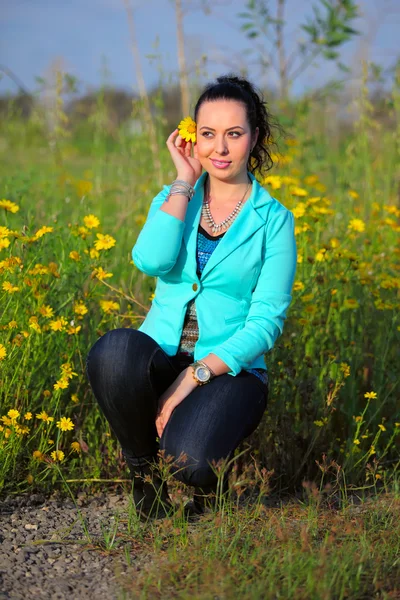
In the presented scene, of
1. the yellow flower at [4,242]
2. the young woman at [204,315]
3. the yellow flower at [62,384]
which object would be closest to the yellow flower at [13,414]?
the yellow flower at [62,384]

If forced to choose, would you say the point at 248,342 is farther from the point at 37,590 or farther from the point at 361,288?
the point at 361,288

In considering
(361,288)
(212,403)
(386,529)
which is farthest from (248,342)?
(361,288)

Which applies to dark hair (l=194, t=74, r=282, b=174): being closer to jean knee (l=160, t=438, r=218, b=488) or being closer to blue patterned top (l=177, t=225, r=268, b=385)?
blue patterned top (l=177, t=225, r=268, b=385)

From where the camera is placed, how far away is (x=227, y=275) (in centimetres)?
227

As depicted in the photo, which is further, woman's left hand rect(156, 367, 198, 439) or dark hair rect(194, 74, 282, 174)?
dark hair rect(194, 74, 282, 174)

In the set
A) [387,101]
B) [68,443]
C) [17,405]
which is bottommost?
[68,443]

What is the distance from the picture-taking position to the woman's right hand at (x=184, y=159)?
7.81 ft

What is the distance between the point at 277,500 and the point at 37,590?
0.97 meters

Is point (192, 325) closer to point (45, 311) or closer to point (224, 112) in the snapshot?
point (45, 311)

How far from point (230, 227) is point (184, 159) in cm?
29

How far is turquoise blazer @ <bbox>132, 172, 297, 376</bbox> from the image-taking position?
225 cm

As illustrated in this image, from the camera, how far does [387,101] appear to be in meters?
4.43

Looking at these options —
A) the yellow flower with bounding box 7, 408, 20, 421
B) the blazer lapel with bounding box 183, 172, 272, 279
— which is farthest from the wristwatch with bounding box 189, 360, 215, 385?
the yellow flower with bounding box 7, 408, 20, 421

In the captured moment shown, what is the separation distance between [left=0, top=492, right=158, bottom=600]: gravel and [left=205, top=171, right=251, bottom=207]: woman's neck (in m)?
0.98
